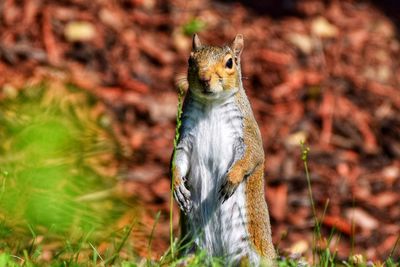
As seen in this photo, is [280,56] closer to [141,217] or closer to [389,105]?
[389,105]

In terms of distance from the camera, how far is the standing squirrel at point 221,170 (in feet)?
11.7

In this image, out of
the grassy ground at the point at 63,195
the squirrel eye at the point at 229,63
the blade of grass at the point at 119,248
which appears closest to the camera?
the grassy ground at the point at 63,195

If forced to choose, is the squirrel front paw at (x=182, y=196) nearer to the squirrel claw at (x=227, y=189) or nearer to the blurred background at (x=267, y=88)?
the squirrel claw at (x=227, y=189)

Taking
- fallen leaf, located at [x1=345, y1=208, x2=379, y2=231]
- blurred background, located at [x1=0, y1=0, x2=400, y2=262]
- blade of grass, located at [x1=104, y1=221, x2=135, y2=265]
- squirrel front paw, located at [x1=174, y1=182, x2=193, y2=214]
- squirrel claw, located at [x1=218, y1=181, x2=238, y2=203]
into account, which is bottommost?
fallen leaf, located at [x1=345, y1=208, x2=379, y2=231]

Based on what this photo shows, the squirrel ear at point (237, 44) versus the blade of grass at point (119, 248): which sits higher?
the squirrel ear at point (237, 44)

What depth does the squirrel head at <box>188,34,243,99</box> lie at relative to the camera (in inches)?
136

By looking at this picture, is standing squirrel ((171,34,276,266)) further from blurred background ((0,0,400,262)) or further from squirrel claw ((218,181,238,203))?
blurred background ((0,0,400,262))

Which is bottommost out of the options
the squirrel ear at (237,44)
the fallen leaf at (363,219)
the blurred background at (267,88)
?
the fallen leaf at (363,219)

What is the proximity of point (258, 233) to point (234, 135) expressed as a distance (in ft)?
1.34

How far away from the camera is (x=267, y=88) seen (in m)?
7.18

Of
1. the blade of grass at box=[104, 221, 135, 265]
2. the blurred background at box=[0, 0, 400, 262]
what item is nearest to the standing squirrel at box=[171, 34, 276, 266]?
the blade of grass at box=[104, 221, 135, 265]

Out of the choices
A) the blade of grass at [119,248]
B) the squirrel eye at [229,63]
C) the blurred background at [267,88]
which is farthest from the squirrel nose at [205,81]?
the blurred background at [267,88]

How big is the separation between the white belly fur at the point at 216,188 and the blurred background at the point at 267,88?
181 centimetres

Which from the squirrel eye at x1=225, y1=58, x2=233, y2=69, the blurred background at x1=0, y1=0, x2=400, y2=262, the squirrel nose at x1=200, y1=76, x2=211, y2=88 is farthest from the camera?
the blurred background at x1=0, y1=0, x2=400, y2=262
